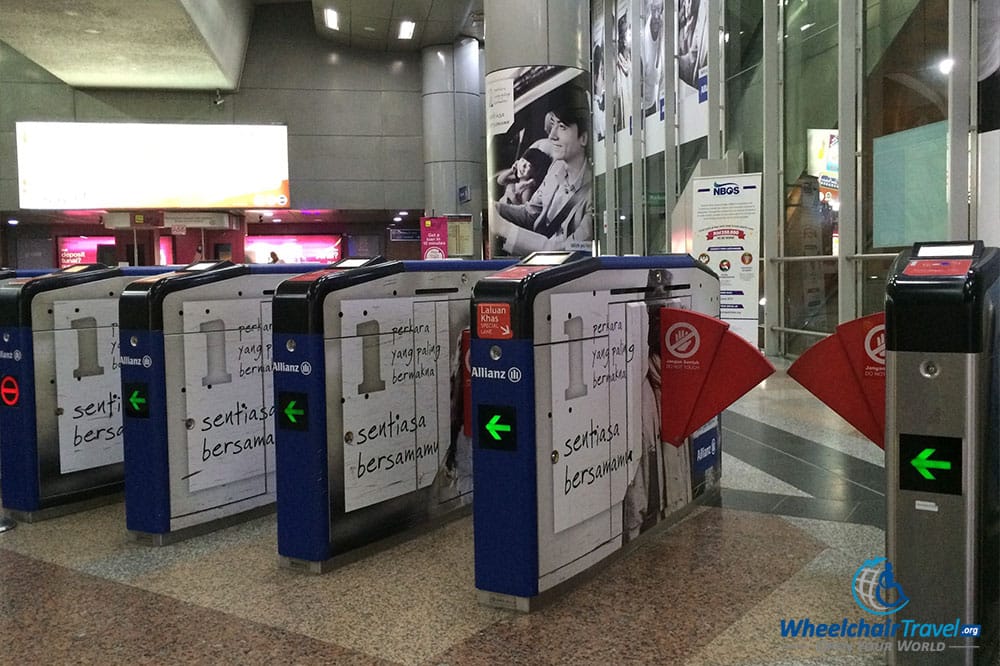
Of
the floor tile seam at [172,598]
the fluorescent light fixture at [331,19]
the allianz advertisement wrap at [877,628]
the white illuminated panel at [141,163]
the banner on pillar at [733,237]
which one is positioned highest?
the fluorescent light fixture at [331,19]

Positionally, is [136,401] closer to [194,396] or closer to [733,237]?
[194,396]

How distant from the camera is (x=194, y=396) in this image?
4.21m

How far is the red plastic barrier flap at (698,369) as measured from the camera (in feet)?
12.4

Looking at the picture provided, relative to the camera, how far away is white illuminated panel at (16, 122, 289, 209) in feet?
49.7

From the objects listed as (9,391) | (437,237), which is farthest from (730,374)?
(437,237)

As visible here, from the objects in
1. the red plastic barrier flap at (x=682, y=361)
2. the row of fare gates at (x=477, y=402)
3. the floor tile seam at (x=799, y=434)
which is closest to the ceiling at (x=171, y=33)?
the row of fare gates at (x=477, y=402)

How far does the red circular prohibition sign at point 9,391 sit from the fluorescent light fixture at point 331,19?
13278 mm

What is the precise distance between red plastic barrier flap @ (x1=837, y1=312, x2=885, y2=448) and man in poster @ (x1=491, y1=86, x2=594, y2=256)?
3.08 meters

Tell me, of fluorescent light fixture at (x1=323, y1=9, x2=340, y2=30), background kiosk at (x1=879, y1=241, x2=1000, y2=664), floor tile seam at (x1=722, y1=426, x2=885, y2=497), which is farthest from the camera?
fluorescent light fixture at (x1=323, y1=9, x2=340, y2=30)

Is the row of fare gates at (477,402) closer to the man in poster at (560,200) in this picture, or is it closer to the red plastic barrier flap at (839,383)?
the red plastic barrier flap at (839,383)

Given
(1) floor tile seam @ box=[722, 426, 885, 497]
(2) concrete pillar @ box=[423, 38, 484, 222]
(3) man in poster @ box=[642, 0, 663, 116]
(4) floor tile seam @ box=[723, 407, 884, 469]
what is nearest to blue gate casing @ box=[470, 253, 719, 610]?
(1) floor tile seam @ box=[722, 426, 885, 497]

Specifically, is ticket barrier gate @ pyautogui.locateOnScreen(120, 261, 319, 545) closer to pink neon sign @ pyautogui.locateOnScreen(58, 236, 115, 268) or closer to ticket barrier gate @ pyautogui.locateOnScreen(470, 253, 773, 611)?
ticket barrier gate @ pyautogui.locateOnScreen(470, 253, 773, 611)

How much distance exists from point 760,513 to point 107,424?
3750mm

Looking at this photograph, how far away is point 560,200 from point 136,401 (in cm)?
323
